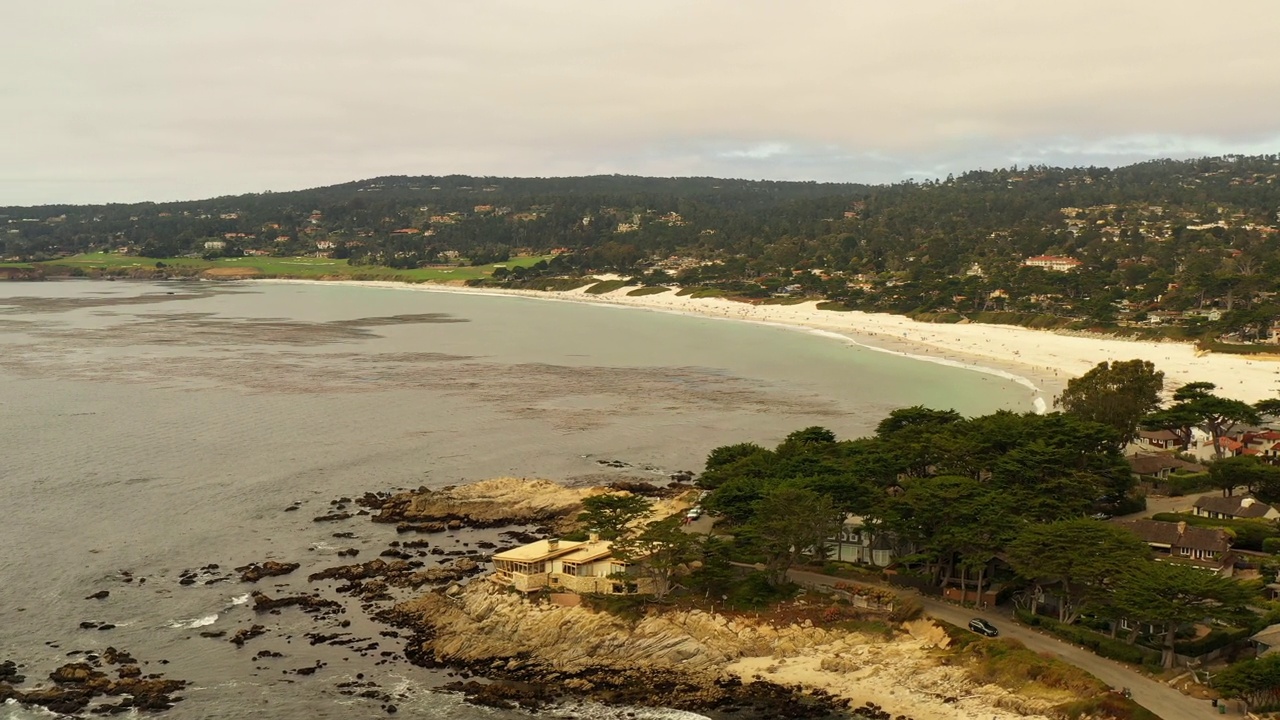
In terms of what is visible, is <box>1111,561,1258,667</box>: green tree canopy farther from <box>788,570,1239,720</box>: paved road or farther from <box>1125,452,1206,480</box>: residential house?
<box>1125,452,1206,480</box>: residential house

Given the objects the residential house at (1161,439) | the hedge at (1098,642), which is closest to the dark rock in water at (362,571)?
the hedge at (1098,642)

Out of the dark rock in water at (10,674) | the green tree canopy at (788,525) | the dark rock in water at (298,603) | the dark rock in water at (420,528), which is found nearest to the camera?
the dark rock in water at (10,674)

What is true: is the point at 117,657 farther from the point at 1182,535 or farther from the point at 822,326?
the point at 822,326

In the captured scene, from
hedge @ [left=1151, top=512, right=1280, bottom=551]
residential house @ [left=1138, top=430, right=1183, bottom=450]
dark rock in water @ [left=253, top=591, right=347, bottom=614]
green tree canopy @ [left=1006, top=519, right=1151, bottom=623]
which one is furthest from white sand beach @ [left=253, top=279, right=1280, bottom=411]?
dark rock in water @ [left=253, top=591, right=347, bottom=614]

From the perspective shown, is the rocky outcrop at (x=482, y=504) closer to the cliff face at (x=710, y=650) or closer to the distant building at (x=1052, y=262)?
the cliff face at (x=710, y=650)

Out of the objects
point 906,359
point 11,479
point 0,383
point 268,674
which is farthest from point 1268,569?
point 0,383

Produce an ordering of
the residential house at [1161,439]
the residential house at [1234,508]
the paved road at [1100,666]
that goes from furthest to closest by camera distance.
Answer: the residential house at [1161,439] < the residential house at [1234,508] < the paved road at [1100,666]
